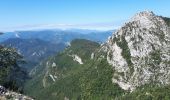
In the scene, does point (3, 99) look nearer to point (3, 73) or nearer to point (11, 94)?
point (11, 94)

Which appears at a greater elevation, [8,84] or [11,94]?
[11,94]

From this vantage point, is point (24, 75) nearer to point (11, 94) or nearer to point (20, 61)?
point (20, 61)

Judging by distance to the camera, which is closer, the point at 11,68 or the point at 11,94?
the point at 11,94

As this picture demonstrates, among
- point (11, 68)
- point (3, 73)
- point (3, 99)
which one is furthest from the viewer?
point (11, 68)

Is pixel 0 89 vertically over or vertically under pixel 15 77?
over

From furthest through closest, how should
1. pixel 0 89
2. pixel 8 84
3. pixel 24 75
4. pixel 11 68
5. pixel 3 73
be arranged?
1. pixel 24 75
2. pixel 11 68
3. pixel 3 73
4. pixel 8 84
5. pixel 0 89

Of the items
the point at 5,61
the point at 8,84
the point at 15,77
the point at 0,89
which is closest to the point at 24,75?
the point at 15,77

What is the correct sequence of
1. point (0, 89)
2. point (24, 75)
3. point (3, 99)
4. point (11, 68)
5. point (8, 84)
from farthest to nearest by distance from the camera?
1. point (24, 75)
2. point (11, 68)
3. point (8, 84)
4. point (0, 89)
5. point (3, 99)

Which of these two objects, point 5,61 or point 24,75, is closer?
point 5,61

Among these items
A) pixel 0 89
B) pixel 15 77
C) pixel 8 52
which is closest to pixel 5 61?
pixel 8 52
